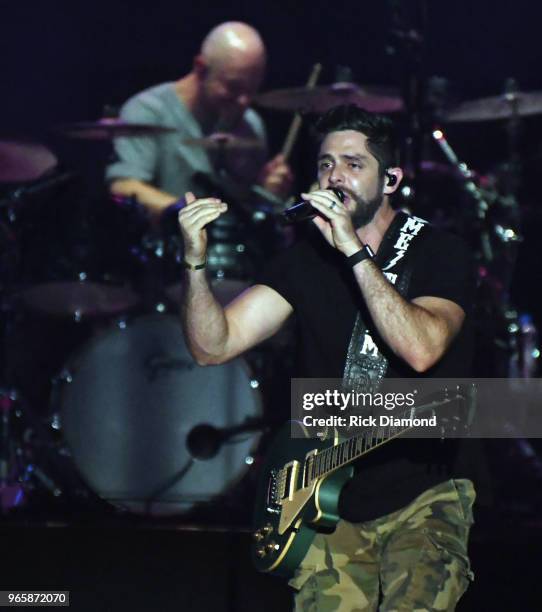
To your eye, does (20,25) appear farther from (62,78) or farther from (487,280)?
(487,280)

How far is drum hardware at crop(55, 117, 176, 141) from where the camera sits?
6.55 m

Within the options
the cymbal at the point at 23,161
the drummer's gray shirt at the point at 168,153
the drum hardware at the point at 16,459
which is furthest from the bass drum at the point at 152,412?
the drummer's gray shirt at the point at 168,153

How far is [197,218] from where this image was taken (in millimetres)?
3447

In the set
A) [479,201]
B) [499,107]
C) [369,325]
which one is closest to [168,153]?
[479,201]

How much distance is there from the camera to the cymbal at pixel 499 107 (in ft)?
23.1

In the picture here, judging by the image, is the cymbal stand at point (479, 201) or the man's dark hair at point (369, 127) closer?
the man's dark hair at point (369, 127)

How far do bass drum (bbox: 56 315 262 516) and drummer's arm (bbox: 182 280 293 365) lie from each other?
2193mm

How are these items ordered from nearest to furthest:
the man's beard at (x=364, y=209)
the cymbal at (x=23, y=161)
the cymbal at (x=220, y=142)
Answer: the man's beard at (x=364, y=209), the cymbal at (x=23, y=161), the cymbal at (x=220, y=142)

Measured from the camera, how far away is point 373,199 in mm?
3635

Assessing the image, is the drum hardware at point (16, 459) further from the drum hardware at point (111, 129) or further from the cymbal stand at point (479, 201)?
the cymbal stand at point (479, 201)

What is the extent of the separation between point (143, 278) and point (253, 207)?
2.52 ft

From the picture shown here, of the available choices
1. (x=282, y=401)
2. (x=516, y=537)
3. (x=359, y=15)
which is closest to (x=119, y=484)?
(x=282, y=401)

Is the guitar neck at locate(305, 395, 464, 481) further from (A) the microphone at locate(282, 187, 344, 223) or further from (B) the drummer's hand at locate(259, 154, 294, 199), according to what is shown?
(B) the drummer's hand at locate(259, 154, 294, 199)

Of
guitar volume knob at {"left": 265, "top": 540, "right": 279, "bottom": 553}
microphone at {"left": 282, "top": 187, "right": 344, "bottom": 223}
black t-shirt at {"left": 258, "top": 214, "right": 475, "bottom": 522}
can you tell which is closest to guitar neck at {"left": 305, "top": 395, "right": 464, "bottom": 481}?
black t-shirt at {"left": 258, "top": 214, "right": 475, "bottom": 522}
